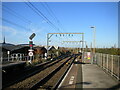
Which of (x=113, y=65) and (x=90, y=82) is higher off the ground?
(x=113, y=65)

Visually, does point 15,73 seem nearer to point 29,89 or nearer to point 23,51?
point 29,89

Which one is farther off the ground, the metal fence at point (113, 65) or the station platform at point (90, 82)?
the metal fence at point (113, 65)

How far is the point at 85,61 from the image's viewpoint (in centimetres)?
2480

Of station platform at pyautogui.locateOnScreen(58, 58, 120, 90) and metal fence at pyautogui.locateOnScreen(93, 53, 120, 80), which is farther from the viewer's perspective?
metal fence at pyautogui.locateOnScreen(93, 53, 120, 80)

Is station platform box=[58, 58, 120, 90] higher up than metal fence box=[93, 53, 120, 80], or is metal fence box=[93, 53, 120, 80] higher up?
metal fence box=[93, 53, 120, 80]

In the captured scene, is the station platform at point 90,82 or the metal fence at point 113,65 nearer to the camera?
the station platform at point 90,82

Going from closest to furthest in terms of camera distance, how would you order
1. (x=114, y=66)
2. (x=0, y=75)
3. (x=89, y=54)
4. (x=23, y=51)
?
(x=0, y=75) → (x=114, y=66) → (x=89, y=54) → (x=23, y=51)

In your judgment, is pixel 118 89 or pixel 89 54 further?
pixel 89 54

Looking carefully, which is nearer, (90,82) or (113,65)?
(90,82)

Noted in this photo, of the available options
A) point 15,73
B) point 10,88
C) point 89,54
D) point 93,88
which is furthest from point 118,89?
point 89,54

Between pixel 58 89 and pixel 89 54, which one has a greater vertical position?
pixel 89 54

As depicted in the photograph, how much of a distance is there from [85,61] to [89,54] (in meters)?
1.58

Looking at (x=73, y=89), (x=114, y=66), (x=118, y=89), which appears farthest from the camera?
(x=114, y=66)

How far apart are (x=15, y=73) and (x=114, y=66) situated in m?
8.67
